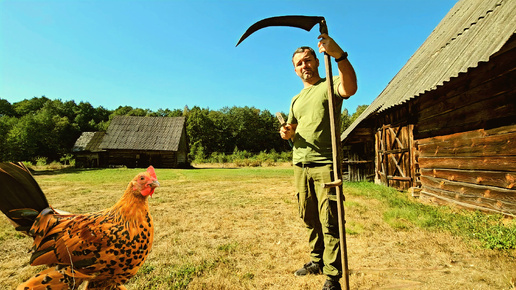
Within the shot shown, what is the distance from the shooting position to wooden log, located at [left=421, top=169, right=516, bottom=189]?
4395 mm

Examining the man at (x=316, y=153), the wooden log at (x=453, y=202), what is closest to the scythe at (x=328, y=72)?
the man at (x=316, y=153)

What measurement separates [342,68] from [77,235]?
84.7 inches

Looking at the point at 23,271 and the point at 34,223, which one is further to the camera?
the point at 23,271

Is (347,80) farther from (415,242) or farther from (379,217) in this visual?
(379,217)

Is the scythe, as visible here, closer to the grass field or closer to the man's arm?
the man's arm

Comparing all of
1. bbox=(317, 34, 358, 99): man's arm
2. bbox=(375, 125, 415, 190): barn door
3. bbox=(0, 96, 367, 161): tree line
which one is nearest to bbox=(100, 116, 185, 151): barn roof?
bbox=(0, 96, 367, 161): tree line

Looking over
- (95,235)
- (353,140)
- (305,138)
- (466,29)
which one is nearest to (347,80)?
(305,138)

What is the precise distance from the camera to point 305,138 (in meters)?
2.37

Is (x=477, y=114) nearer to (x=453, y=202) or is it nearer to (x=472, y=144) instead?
(x=472, y=144)

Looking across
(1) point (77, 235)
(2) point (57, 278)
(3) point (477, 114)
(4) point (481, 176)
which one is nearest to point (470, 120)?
(3) point (477, 114)

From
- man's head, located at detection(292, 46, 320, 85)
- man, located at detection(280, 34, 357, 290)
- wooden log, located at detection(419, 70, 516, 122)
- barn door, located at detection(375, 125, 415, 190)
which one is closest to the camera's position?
man, located at detection(280, 34, 357, 290)

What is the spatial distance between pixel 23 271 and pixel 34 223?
2415mm

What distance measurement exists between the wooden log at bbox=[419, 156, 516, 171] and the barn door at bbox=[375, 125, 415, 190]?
1.10m

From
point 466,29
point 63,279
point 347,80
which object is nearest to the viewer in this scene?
point 63,279
